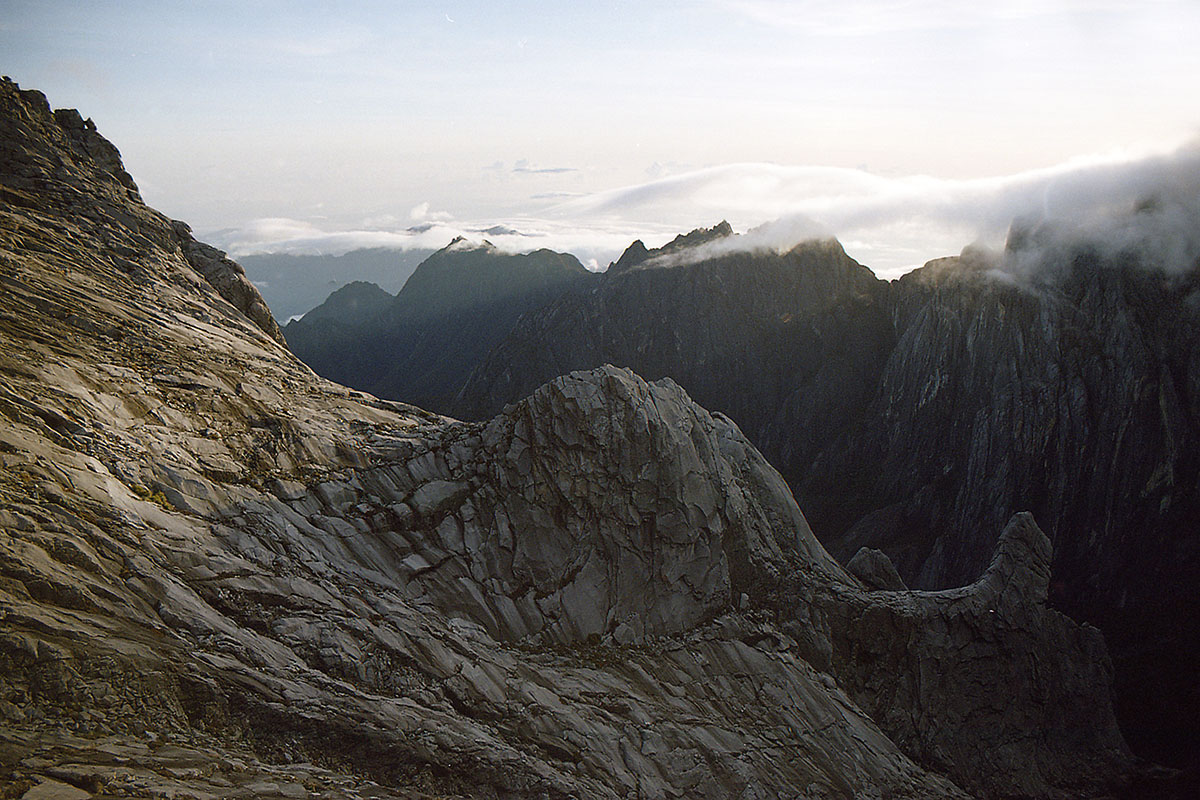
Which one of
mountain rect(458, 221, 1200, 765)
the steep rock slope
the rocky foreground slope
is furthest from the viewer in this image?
the steep rock slope

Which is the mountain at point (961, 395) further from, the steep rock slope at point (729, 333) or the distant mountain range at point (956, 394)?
the steep rock slope at point (729, 333)

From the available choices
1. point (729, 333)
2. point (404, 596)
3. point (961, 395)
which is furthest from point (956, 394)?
point (404, 596)

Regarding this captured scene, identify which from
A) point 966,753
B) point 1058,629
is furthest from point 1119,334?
point 966,753

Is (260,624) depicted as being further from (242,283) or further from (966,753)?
(966,753)

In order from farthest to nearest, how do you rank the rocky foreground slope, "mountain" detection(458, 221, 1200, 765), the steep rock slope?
the steep rock slope < "mountain" detection(458, 221, 1200, 765) < the rocky foreground slope

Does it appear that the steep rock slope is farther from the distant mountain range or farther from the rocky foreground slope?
the rocky foreground slope

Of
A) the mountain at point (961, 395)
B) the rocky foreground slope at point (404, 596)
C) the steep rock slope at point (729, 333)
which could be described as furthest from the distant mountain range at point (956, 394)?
the rocky foreground slope at point (404, 596)

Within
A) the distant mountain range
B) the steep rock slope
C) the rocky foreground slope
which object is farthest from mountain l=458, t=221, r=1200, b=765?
the rocky foreground slope
